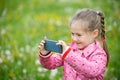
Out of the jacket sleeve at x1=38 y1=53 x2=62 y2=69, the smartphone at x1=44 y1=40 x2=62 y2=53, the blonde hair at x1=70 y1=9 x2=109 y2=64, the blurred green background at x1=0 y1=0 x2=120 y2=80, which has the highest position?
the blonde hair at x1=70 y1=9 x2=109 y2=64

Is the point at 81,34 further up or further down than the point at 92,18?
further down

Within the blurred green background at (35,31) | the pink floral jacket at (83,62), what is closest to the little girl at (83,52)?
the pink floral jacket at (83,62)

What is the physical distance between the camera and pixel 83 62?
4.10 m

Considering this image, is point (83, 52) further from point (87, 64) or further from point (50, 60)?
point (50, 60)

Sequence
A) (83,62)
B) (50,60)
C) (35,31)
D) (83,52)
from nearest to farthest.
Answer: (83,62) < (83,52) < (50,60) < (35,31)

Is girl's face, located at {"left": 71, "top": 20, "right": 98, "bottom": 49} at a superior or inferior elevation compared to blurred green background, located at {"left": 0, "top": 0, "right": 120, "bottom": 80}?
superior

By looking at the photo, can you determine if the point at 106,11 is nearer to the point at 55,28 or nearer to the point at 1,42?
the point at 55,28

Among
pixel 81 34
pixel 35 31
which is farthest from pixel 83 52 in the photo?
pixel 35 31

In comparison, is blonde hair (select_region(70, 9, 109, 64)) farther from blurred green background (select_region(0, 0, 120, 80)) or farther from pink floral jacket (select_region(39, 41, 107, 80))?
blurred green background (select_region(0, 0, 120, 80))

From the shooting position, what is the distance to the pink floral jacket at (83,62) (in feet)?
13.4

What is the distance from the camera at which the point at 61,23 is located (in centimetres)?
912

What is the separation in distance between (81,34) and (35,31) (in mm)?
4388

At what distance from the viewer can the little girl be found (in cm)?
410

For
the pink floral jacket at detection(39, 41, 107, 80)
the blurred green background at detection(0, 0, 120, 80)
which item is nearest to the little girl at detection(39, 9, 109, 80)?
the pink floral jacket at detection(39, 41, 107, 80)
